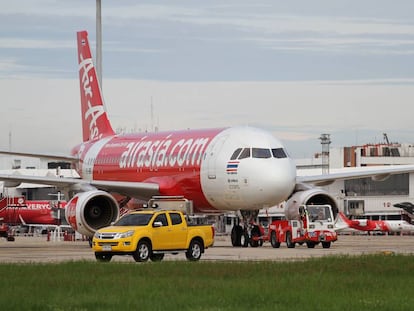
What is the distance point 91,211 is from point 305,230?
916 cm

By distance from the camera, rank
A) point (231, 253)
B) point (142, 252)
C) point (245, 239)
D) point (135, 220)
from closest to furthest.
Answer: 1. point (142, 252)
2. point (135, 220)
3. point (231, 253)
4. point (245, 239)

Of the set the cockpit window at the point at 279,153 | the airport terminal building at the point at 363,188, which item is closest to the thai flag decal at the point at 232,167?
the cockpit window at the point at 279,153

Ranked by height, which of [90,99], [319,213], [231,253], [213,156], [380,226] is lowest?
[380,226]

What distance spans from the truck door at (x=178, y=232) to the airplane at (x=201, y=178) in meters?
10.3

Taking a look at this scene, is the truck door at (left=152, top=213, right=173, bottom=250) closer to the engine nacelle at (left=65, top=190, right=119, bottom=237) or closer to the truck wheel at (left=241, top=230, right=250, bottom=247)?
the engine nacelle at (left=65, top=190, right=119, bottom=237)

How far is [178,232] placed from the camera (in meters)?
35.4

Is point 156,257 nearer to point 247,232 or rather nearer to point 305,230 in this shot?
point 305,230

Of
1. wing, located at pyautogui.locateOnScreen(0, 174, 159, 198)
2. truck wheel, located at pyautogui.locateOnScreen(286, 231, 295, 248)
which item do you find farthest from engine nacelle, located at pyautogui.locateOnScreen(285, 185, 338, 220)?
wing, located at pyautogui.locateOnScreen(0, 174, 159, 198)

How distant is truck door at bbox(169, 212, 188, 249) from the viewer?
35188 millimetres

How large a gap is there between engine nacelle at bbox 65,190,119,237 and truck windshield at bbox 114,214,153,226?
37.6 ft

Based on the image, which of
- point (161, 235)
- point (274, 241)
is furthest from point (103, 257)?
point (274, 241)

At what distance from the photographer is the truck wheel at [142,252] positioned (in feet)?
112

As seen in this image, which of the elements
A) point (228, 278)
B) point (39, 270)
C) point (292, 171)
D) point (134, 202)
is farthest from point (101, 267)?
point (134, 202)

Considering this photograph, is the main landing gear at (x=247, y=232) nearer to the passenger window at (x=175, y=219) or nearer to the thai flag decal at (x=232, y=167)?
the thai flag decal at (x=232, y=167)
